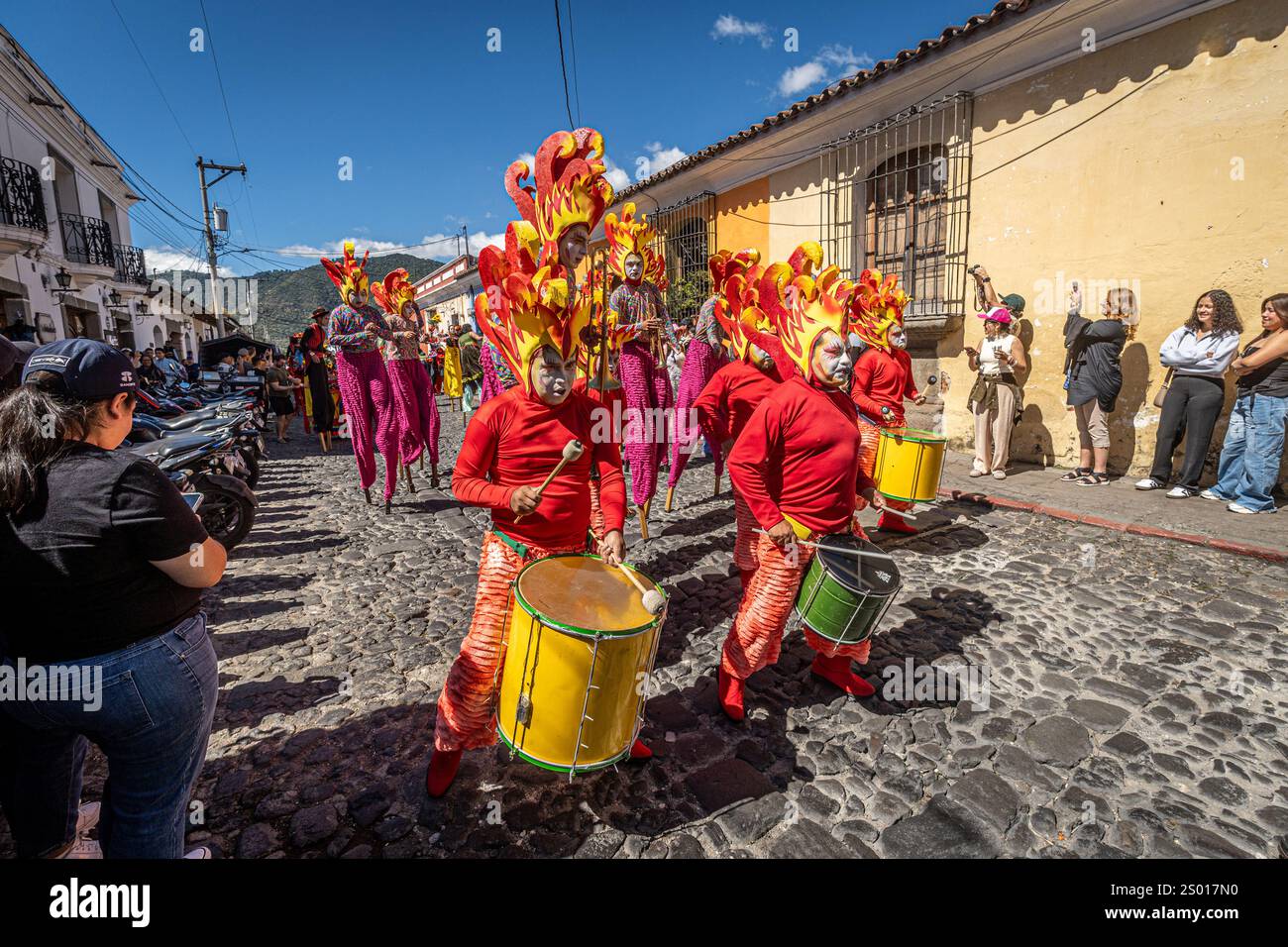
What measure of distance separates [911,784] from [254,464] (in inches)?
385

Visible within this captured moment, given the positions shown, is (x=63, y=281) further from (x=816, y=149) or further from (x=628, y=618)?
(x=628, y=618)

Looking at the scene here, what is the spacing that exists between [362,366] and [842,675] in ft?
20.8

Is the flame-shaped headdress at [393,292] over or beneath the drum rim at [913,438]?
over

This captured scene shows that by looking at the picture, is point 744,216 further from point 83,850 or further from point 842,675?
point 83,850

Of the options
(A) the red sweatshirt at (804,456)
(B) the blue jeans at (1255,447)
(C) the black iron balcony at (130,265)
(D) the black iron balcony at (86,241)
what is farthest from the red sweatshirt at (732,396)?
(C) the black iron balcony at (130,265)

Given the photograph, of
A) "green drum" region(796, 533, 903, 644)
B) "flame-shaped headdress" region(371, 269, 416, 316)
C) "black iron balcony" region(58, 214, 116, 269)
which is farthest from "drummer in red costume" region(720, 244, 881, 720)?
"black iron balcony" region(58, 214, 116, 269)

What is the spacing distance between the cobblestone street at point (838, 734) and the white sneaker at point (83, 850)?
1.00ft

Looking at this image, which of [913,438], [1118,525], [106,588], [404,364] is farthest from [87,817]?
[1118,525]

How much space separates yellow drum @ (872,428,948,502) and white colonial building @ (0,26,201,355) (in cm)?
1389

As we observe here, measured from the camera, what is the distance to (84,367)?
181 centimetres

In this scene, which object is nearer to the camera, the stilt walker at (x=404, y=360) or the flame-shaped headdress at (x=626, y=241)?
the flame-shaped headdress at (x=626, y=241)

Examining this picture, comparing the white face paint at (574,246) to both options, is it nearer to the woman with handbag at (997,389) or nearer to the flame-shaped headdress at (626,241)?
the flame-shaped headdress at (626,241)

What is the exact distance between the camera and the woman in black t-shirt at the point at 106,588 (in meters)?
1.70

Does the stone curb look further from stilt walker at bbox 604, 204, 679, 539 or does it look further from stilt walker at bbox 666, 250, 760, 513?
stilt walker at bbox 604, 204, 679, 539
